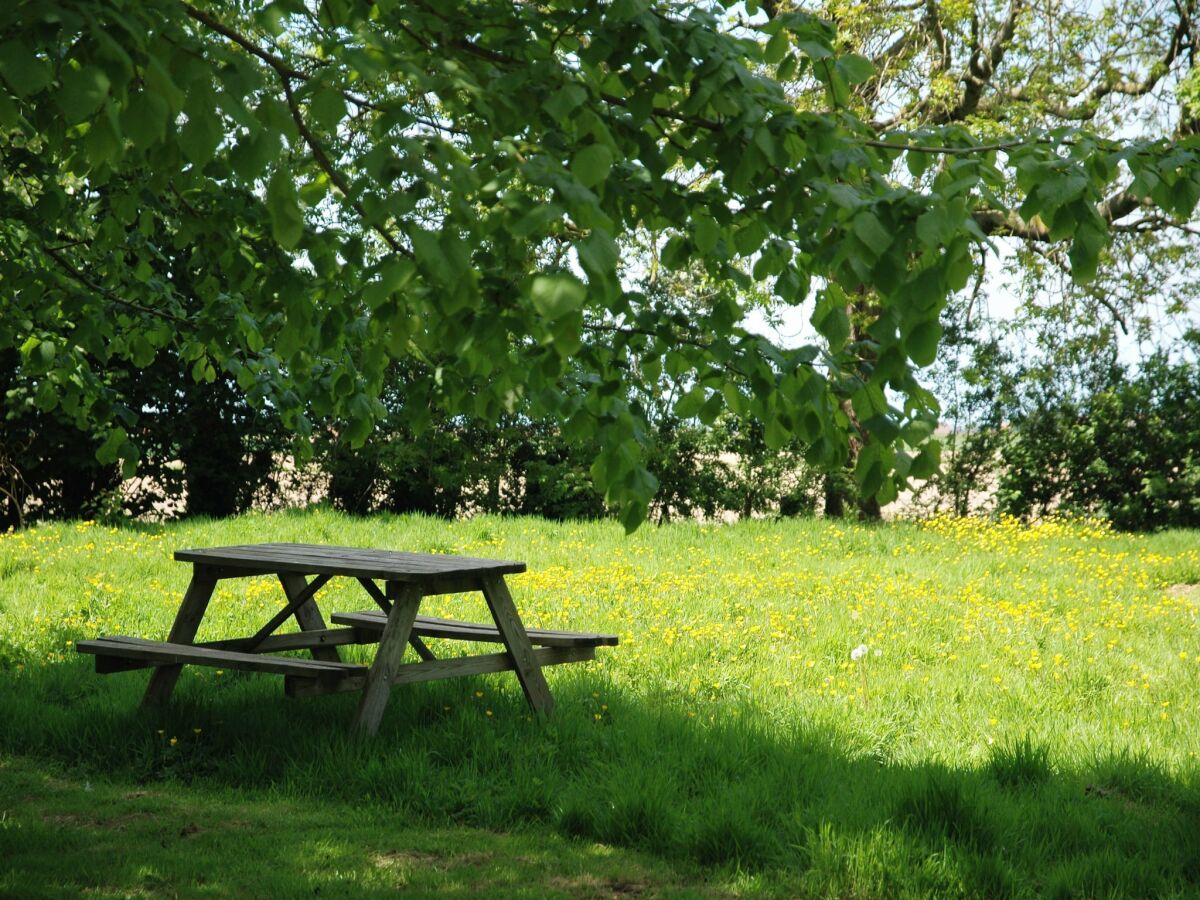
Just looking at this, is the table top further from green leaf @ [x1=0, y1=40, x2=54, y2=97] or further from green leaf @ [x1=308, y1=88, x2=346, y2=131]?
green leaf @ [x1=0, y1=40, x2=54, y2=97]

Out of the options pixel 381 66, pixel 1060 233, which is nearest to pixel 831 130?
pixel 1060 233

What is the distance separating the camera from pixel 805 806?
4.48 m

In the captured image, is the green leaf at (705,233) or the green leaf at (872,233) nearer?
the green leaf at (872,233)

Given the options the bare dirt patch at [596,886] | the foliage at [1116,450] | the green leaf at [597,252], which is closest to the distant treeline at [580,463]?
the foliage at [1116,450]

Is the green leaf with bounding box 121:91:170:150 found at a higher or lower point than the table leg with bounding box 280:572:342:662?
higher

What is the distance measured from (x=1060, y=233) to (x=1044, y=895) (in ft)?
7.89

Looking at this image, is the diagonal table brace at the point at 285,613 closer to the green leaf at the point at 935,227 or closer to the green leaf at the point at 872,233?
the green leaf at the point at 872,233

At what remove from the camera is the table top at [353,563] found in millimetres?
5209

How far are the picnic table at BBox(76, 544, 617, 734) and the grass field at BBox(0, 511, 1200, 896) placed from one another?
254mm

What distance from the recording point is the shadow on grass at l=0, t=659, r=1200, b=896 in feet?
13.0

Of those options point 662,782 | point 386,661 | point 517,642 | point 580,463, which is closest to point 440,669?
point 386,661

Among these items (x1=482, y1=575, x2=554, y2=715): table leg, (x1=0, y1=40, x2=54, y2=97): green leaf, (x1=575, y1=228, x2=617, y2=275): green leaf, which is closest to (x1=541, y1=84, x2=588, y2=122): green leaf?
(x1=575, y1=228, x2=617, y2=275): green leaf

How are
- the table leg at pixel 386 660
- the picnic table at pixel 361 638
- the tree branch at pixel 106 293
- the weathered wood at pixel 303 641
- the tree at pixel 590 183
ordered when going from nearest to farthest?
1. the tree at pixel 590 183
2. the picnic table at pixel 361 638
3. the table leg at pixel 386 660
4. the tree branch at pixel 106 293
5. the weathered wood at pixel 303 641

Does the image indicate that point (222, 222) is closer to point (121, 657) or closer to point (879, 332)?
point (121, 657)
